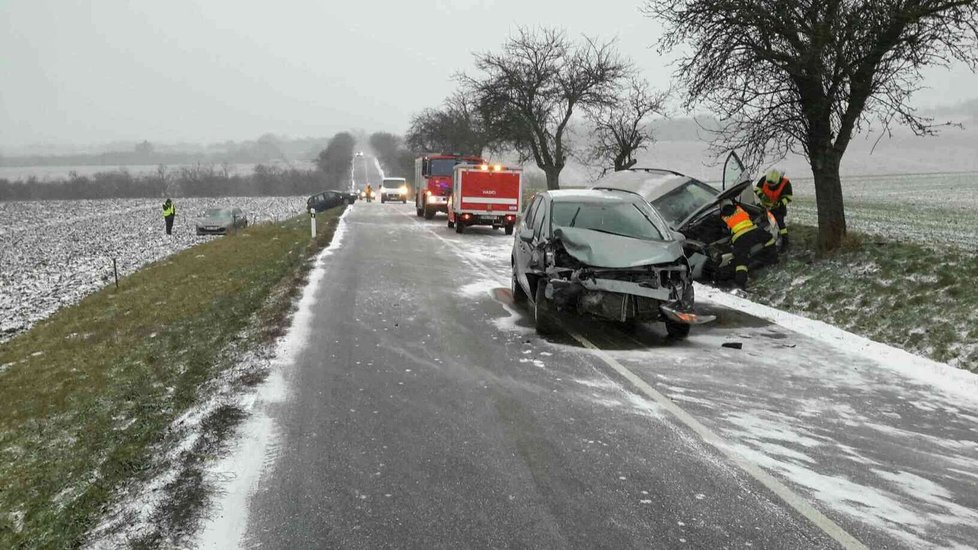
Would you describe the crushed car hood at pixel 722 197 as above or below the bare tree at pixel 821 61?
below

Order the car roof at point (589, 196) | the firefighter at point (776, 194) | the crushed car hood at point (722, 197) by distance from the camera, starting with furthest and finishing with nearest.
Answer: the firefighter at point (776, 194), the crushed car hood at point (722, 197), the car roof at point (589, 196)

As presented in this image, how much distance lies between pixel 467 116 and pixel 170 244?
97.0 ft

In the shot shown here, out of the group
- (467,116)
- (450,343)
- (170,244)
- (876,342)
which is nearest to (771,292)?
(876,342)

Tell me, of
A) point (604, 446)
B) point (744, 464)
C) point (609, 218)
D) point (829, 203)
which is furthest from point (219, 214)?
point (744, 464)

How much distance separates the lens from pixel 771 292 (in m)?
12.4

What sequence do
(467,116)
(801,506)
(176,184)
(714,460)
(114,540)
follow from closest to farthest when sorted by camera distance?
(114,540) → (801,506) → (714,460) → (467,116) → (176,184)

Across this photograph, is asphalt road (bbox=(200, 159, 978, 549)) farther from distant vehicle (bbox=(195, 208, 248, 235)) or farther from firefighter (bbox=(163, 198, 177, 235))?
firefighter (bbox=(163, 198, 177, 235))

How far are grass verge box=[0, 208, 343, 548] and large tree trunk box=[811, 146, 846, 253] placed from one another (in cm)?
956

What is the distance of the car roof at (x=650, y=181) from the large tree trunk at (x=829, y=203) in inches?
103

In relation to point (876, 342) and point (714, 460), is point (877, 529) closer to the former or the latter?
point (714, 460)

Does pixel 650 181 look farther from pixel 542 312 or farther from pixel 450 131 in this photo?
pixel 450 131

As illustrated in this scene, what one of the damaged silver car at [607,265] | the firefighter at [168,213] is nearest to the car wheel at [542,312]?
the damaged silver car at [607,265]

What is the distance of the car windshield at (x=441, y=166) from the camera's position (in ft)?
108

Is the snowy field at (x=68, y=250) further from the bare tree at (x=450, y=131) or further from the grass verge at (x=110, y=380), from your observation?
the bare tree at (x=450, y=131)
